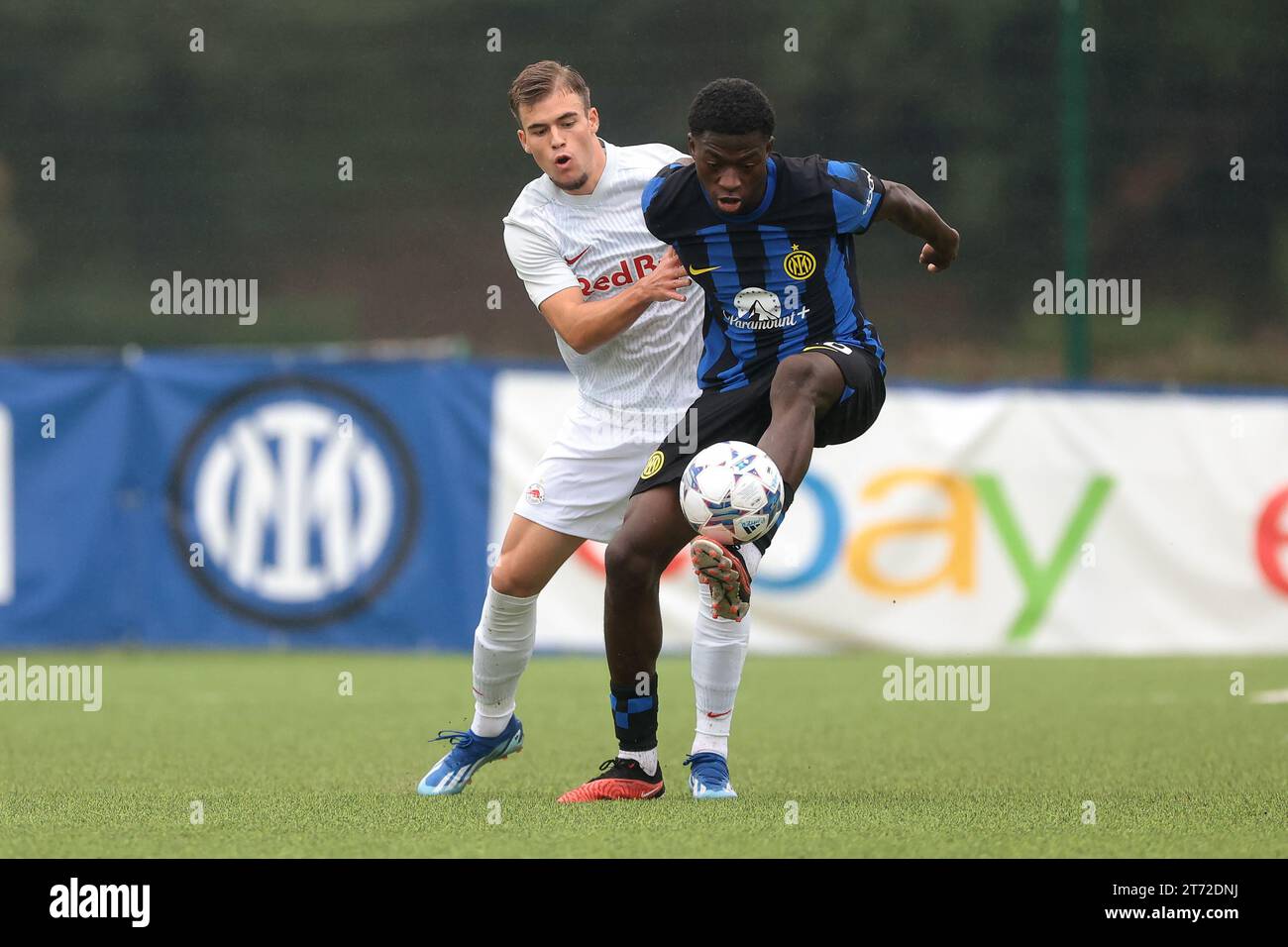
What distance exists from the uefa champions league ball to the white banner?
5.63 meters

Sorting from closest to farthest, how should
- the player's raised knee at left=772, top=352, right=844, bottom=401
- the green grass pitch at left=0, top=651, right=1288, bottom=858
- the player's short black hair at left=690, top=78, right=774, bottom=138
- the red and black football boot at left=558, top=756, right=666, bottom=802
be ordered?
the green grass pitch at left=0, top=651, right=1288, bottom=858 → the player's short black hair at left=690, top=78, right=774, bottom=138 → the player's raised knee at left=772, top=352, right=844, bottom=401 → the red and black football boot at left=558, top=756, right=666, bottom=802

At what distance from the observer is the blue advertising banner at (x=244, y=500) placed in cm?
1042

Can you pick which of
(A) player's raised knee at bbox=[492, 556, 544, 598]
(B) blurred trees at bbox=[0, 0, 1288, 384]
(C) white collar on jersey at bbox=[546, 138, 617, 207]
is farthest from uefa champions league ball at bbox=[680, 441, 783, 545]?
(B) blurred trees at bbox=[0, 0, 1288, 384]

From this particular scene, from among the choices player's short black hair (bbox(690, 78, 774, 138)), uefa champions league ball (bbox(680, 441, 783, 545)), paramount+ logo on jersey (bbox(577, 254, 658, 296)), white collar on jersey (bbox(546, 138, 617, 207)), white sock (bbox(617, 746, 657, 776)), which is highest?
player's short black hair (bbox(690, 78, 774, 138))

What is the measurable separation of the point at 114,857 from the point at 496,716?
1.67 meters

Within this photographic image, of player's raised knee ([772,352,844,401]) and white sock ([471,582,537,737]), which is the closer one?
player's raised knee ([772,352,844,401])

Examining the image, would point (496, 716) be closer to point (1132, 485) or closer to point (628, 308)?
point (628, 308)

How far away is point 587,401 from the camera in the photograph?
5543 millimetres

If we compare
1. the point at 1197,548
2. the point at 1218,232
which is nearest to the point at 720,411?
the point at 1197,548

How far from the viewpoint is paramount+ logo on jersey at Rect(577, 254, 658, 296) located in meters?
5.42

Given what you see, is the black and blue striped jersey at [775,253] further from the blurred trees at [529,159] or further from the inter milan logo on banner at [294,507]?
the blurred trees at [529,159]

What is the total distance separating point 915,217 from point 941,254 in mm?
213

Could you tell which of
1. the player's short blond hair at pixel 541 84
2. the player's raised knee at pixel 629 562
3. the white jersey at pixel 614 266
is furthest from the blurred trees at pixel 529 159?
the player's raised knee at pixel 629 562

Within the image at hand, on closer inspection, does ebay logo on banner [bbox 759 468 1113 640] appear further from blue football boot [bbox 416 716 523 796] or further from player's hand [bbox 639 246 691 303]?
player's hand [bbox 639 246 691 303]
